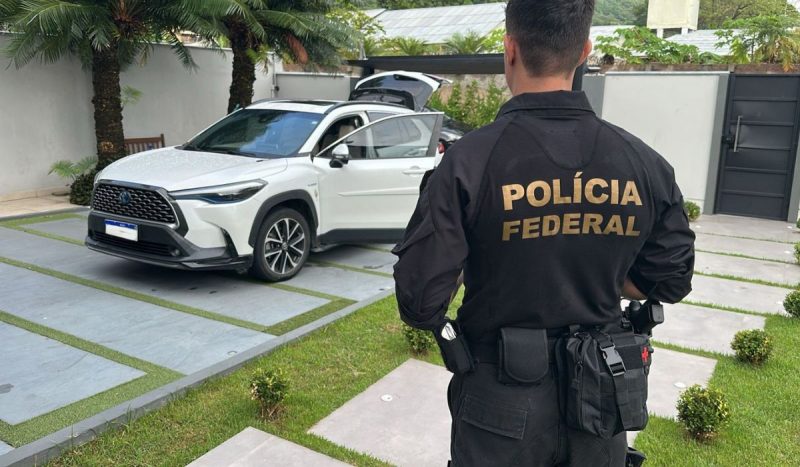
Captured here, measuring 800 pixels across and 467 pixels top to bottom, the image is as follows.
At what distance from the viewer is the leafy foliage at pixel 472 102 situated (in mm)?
13570

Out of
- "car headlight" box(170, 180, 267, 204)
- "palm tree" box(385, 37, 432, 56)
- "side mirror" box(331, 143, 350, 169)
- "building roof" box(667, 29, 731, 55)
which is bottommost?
"car headlight" box(170, 180, 267, 204)

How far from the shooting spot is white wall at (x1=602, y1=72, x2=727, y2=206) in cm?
1052

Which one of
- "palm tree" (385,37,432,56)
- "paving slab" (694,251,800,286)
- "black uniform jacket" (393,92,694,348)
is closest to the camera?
"black uniform jacket" (393,92,694,348)

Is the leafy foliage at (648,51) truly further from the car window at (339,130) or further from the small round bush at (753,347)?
the small round bush at (753,347)

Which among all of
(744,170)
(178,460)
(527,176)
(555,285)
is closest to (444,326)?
(555,285)

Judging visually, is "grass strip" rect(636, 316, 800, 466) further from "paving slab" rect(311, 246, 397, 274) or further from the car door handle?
the car door handle

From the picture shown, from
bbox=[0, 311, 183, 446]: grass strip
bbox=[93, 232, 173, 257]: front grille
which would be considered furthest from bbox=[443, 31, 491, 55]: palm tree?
bbox=[0, 311, 183, 446]: grass strip

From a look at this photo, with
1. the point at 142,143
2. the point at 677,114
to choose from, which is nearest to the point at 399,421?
the point at 677,114

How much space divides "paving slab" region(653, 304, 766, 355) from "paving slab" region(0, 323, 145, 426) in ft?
13.2

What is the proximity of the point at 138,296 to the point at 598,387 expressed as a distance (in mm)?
4747

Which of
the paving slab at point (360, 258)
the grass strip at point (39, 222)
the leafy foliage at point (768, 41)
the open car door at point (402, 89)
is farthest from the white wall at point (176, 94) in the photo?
the leafy foliage at point (768, 41)

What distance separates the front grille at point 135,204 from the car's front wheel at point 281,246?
84cm

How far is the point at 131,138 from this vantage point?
11.7 meters

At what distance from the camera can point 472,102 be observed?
13.8m
